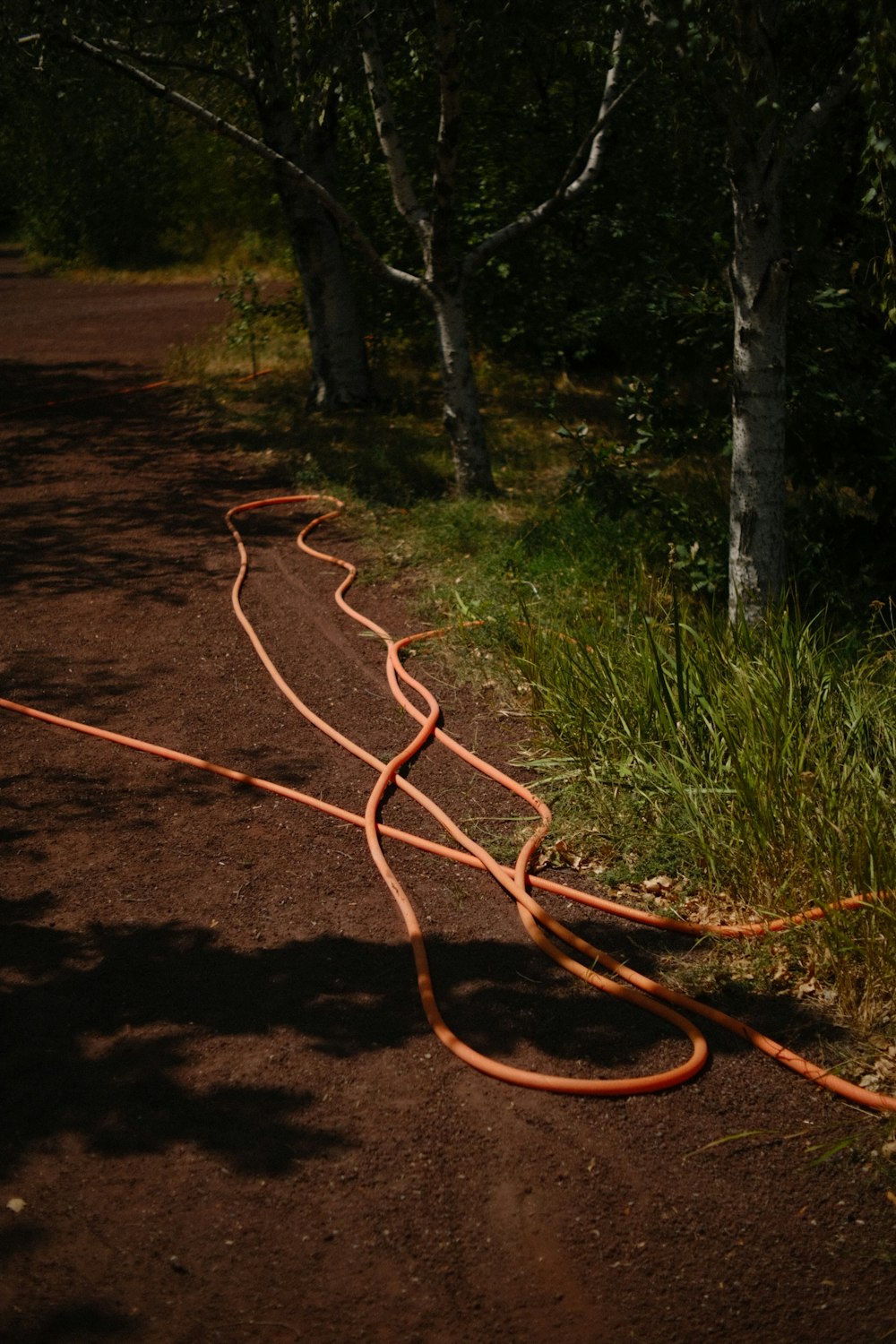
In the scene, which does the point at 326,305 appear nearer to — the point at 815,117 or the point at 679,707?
the point at 815,117

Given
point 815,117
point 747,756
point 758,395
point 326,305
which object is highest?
point 815,117

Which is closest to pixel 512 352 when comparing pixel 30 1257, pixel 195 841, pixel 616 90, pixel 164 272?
pixel 616 90

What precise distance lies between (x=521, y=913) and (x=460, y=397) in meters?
5.43

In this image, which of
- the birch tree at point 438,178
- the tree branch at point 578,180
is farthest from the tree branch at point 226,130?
the tree branch at point 578,180

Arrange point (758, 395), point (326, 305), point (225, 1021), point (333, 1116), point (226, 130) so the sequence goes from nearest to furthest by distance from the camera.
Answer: point (333, 1116) → point (225, 1021) → point (758, 395) → point (226, 130) → point (326, 305)

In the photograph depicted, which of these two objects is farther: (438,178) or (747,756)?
(438,178)

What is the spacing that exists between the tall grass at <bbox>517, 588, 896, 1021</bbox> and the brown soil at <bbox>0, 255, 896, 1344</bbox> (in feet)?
1.10

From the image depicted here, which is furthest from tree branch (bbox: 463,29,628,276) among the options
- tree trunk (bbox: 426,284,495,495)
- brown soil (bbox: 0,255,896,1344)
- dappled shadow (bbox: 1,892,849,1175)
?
dappled shadow (bbox: 1,892,849,1175)

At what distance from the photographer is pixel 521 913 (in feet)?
12.9

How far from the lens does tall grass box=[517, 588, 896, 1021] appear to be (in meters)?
3.66

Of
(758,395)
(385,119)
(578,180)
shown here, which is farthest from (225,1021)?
(578,180)

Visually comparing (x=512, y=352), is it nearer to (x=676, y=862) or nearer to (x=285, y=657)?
(x=285, y=657)

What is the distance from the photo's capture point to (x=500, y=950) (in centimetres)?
379

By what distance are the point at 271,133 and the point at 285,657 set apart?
216 inches
